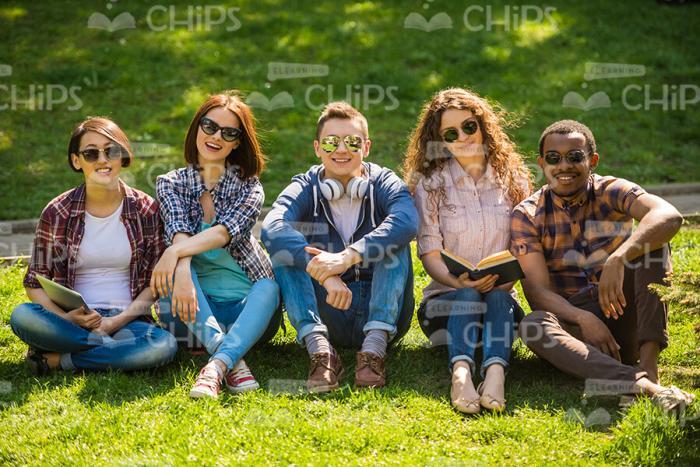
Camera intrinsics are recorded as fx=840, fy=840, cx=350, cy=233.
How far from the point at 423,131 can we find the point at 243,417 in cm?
207

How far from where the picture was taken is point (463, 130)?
502 cm

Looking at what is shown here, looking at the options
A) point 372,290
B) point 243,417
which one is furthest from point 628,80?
point 243,417

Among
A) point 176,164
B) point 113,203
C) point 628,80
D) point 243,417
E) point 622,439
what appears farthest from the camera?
point 628,80

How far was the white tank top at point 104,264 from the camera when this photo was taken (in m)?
4.90

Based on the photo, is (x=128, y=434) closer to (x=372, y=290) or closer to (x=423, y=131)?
(x=372, y=290)

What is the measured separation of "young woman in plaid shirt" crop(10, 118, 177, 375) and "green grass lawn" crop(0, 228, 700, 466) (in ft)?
0.48

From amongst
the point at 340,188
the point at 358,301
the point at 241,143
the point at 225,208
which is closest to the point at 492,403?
the point at 358,301

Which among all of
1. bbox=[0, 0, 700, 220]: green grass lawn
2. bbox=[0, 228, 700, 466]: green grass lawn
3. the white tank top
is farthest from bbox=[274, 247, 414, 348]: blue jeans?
bbox=[0, 0, 700, 220]: green grass lawn

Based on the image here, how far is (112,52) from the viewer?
12227mm

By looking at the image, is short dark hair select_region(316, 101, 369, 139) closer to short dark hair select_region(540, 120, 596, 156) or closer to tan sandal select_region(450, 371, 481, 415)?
short dark hair select_region(540, 120, 596, 156)

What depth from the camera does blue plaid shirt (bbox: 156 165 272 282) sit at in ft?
16.3

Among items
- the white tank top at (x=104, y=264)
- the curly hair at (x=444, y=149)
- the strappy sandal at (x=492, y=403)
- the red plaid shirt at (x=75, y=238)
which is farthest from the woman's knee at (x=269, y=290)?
the strappy sandal at (x=492, y=403)

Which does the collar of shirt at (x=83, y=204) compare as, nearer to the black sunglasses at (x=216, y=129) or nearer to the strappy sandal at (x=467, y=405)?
the black sunglasses at (x=216, y=129)

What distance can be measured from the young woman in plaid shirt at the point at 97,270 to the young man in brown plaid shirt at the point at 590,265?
212 cm
